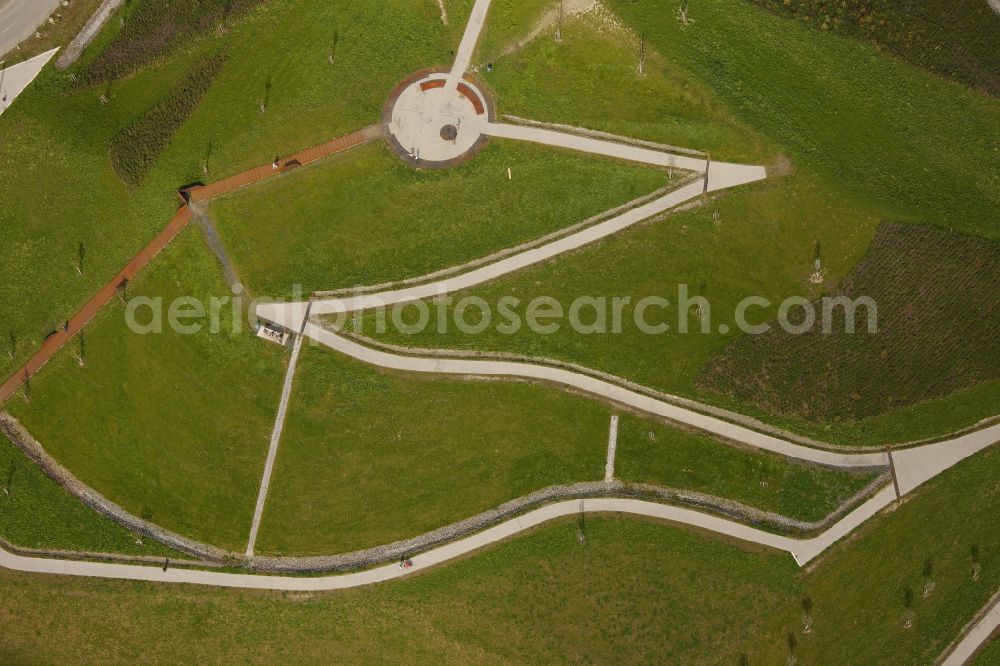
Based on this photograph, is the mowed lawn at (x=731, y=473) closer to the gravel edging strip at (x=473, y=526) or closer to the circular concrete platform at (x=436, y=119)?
the gravel edging strip at (x=473, y=526)

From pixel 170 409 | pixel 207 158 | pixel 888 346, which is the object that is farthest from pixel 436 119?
pixel 888 346

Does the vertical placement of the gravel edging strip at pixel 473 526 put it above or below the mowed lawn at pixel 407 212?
below

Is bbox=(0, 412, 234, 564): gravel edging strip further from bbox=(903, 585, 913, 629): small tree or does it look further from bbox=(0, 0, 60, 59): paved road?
bbox=(903, 585, 913, 629): small tree

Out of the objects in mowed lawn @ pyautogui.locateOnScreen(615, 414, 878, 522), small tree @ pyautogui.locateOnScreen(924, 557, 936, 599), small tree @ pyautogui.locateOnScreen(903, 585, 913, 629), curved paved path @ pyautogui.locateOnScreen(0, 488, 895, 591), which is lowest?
small tree @ pyautogui.locateOnScreen(903, 585, 913, 629)

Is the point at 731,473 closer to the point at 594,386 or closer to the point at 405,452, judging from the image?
the point at 594,386

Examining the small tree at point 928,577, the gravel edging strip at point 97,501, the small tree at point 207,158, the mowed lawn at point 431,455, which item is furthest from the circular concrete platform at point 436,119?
the small tree at point 928,577

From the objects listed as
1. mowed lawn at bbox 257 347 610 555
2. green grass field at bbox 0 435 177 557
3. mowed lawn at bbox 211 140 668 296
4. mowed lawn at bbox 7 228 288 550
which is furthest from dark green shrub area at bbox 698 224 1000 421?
green grass field at bbox 0 435 177 557
